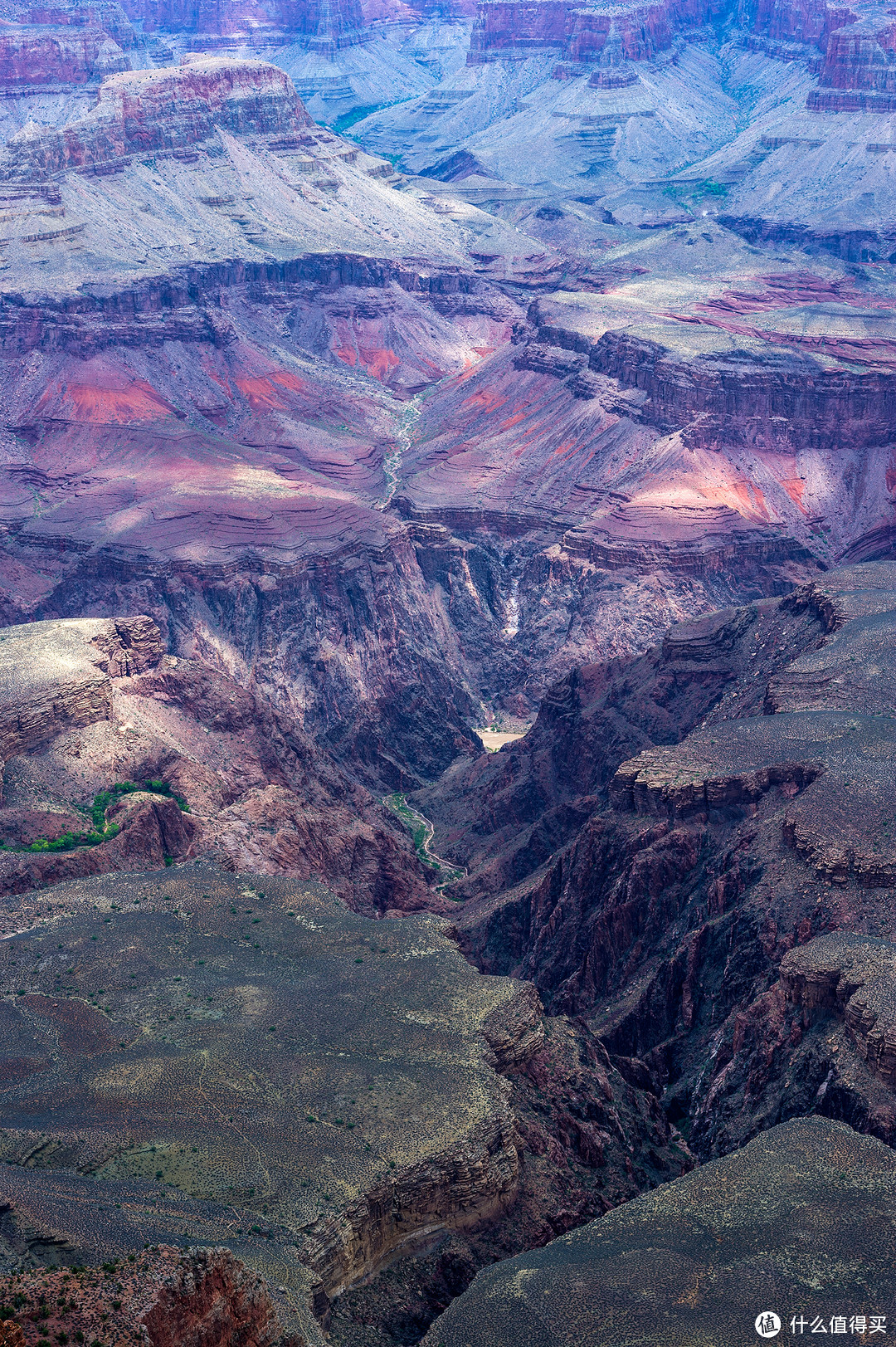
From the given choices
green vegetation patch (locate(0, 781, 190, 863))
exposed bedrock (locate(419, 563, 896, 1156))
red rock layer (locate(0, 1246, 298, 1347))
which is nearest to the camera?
red rock layer (locate(0, 1246, 298, 1347))

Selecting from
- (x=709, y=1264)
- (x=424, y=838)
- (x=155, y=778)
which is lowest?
(x=424, y=838)

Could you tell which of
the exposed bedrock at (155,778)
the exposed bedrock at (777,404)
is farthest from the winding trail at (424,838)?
the exposed bedrock at (777,404)

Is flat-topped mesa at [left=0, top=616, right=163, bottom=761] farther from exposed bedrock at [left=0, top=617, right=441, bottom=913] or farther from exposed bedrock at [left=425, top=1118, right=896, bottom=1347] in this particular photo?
exposed bedrock at [left=425, top=1118, right=896, bottom=1347]

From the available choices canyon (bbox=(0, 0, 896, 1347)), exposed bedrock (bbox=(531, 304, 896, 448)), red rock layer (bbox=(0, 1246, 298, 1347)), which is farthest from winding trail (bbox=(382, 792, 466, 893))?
red rock layer (bbox=(0, 1246, 298, 1347))

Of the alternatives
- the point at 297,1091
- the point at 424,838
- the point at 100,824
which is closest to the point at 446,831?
the point at 424,838

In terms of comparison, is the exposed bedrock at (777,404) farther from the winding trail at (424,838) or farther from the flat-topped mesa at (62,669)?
the flat-topped mesa at (62,669)

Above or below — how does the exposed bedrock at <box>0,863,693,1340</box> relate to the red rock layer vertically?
below

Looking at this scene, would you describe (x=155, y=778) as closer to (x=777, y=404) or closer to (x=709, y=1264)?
(x=709, y=1264)
